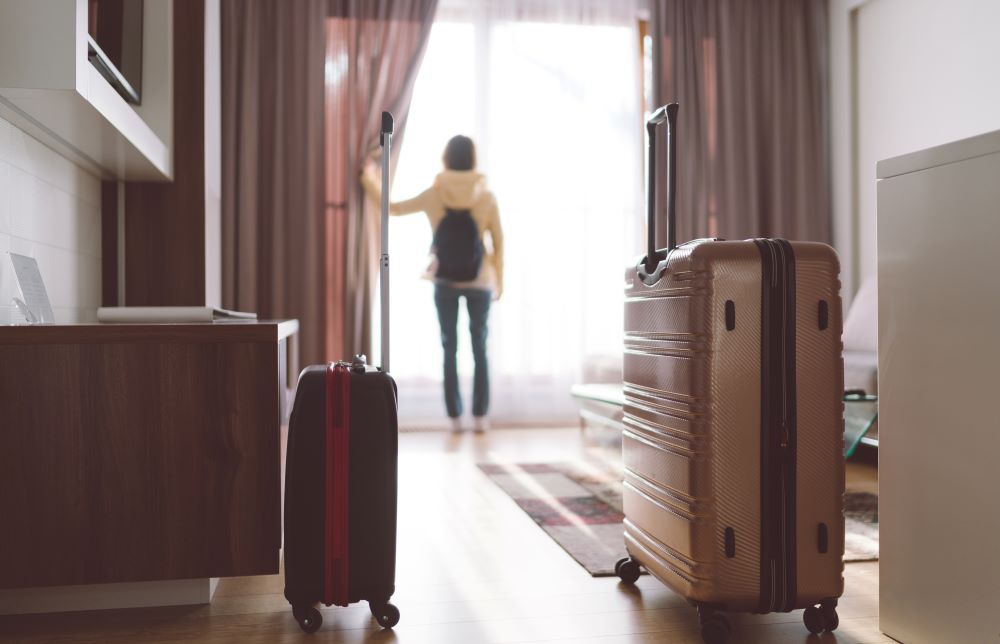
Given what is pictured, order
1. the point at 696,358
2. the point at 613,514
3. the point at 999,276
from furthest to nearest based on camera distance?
the point at 613,514
the point at 696,358
the point at 999,276

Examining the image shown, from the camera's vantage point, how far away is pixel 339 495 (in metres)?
1.46

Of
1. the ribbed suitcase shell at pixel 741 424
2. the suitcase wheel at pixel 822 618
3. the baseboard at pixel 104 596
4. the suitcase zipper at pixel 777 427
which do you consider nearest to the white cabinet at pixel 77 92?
the baseboard at pixel 104 596

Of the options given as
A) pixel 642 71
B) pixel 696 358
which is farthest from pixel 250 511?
pixel 642 71

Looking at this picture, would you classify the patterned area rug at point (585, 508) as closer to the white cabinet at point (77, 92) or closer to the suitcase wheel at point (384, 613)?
the suitcase wheel at point (384, 613)

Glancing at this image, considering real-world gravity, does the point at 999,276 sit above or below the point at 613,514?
above

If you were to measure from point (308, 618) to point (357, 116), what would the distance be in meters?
3.39

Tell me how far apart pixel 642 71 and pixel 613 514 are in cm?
310

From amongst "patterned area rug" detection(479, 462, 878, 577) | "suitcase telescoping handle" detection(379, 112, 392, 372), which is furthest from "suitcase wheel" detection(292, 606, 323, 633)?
"patterned area rug" detection(479, 462, 878, 577)

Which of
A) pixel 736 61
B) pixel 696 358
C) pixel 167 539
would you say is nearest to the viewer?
pixel 696 358

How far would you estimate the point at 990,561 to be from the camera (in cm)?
116

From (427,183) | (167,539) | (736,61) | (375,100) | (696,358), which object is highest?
(736,61)

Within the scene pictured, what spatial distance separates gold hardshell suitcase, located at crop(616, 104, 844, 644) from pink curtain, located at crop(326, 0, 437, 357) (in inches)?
124

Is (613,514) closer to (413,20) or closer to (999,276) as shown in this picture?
(999,276)

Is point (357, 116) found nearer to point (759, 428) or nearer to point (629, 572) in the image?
point (629, 572)
